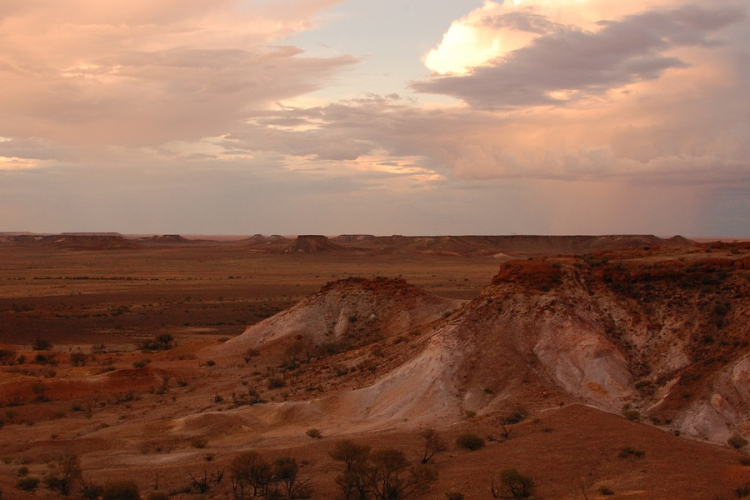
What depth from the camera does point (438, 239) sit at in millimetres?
169375

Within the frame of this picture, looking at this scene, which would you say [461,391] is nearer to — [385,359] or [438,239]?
[385,359]

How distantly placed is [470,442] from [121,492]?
7719mm

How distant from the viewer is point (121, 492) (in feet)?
43.3

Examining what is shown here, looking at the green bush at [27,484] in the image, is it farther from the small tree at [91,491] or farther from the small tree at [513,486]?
the small tree at [513,486]

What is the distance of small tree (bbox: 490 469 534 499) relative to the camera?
44.0ft

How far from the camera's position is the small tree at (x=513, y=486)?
44.0 feet

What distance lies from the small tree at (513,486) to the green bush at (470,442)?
9.10 ft

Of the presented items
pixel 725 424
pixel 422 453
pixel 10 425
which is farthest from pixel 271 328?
pixel 725 424

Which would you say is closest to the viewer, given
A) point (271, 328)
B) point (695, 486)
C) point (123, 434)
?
point (695, 486)

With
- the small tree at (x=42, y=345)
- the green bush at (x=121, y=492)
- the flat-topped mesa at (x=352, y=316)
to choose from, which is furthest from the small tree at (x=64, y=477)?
the small tree at (x=42, y=345)

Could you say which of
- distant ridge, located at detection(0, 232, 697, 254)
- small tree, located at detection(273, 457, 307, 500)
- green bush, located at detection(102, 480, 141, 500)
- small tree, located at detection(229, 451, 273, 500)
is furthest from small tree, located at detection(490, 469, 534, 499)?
distant ridge, located at detection(0, 232, 697, 254)

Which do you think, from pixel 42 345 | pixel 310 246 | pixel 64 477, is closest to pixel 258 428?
pixel 64 477

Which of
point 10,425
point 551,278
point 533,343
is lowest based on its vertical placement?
point 10,425

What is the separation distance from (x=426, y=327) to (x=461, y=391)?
290 inches
